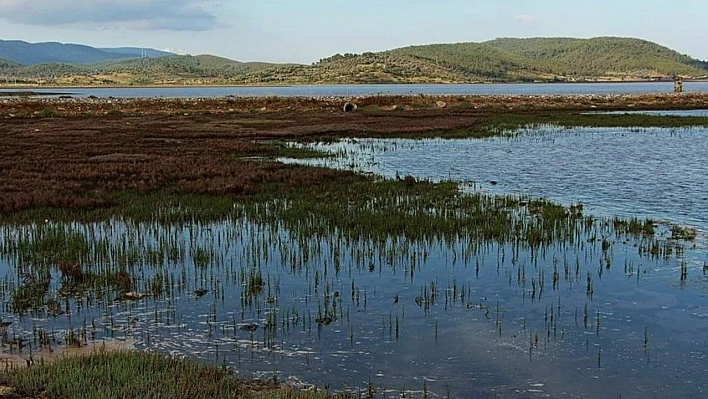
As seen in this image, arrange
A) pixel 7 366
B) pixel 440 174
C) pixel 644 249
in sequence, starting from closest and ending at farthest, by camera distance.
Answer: pixel 7 366
pixel 644 249
pixel 440 174

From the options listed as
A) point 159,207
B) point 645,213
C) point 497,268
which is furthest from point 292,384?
point 645,213

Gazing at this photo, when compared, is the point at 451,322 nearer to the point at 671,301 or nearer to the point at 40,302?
the point at 671,301

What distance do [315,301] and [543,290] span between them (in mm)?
4409

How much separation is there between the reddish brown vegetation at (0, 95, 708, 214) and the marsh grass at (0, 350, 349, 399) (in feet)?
44.2

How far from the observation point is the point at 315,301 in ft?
42.9

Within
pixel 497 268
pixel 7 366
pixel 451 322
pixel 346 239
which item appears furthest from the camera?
pixel 346 239

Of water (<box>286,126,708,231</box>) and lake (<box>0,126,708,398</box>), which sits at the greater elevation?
water (<box>286,126,708,231</box>)

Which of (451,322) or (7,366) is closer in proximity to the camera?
(7,366)

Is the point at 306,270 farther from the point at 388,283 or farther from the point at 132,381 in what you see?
the point at 132,381

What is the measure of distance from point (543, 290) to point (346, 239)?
564 cm

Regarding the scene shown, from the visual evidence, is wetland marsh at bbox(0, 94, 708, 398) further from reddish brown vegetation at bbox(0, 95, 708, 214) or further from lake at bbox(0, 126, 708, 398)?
reddish brown vegetation at bbox(0, 95, 708, 214)

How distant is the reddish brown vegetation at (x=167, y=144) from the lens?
82.8 feet

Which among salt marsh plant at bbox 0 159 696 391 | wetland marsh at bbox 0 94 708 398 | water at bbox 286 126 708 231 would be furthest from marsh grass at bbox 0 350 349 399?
water at bbox 286 126 708 231

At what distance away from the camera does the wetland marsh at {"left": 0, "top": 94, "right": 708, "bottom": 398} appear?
10.2m
